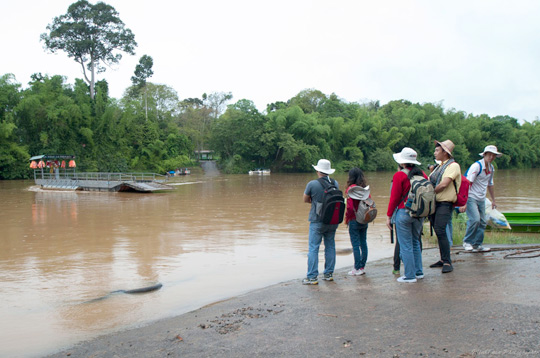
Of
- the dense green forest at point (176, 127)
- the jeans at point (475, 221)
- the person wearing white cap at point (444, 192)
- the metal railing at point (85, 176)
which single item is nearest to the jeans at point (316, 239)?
the person wearing white cap at point (444, 192)

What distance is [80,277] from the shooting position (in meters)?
7.62

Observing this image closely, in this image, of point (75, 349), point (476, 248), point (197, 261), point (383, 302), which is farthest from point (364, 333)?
point (197, 261)

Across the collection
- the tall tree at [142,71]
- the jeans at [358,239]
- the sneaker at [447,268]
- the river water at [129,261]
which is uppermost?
the tall tree at [142,71]

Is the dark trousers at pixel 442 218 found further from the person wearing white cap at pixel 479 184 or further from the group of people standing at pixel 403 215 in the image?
the person wearing white cap at pixel 479 184

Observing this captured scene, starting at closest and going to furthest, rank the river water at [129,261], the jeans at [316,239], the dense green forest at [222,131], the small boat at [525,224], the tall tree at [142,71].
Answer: the river water at [129,261], the jeans at [316,239], the small boat at [525,224], the dense green forest at [222,131], the tall tree at [142,71]

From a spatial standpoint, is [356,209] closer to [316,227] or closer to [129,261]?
[316,227]

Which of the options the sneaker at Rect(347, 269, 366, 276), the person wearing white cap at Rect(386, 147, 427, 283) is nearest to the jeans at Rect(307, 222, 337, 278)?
the sneaker at Rect(347, 269, 366, 276)

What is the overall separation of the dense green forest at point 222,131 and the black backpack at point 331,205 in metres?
43.5

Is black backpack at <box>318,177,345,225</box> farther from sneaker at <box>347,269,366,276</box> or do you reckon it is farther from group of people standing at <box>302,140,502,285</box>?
sneaker at <box>347,269,366,276</box>

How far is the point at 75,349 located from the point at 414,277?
366 centimetres

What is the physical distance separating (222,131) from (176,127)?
5.97m

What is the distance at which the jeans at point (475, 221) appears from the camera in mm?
6656

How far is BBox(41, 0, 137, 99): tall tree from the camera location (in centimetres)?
5047

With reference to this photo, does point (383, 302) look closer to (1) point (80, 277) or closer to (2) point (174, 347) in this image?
(2) point (174, 347)
